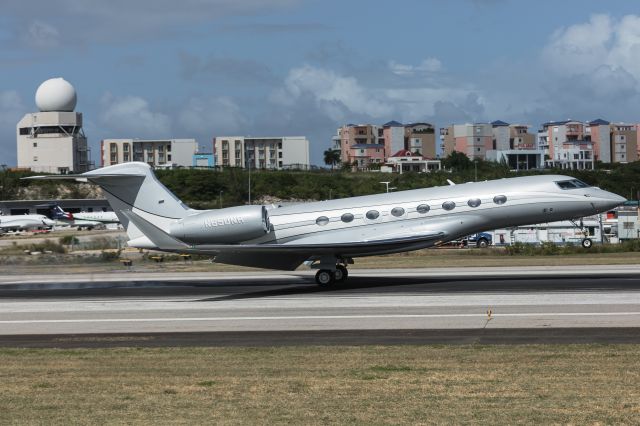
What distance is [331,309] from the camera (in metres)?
22.8

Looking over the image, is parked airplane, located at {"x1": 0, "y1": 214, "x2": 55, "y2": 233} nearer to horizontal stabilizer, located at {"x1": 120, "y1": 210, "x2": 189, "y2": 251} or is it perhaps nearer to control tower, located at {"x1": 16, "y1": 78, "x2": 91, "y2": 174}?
control tower, located at {"x1": 16, "y1": 78, "x2": 91, "y2": 174}

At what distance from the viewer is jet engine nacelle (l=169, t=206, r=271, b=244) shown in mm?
28484

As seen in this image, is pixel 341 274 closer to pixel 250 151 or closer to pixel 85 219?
pixel 85 219

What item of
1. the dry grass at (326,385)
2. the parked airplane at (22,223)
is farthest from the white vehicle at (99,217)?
the dry grass at (326,385)

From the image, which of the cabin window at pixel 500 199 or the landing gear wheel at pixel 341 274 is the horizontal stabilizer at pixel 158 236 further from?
the cabin window at pixel 500 199

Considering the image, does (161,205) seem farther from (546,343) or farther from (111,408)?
(111,408)

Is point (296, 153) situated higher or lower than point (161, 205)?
higher

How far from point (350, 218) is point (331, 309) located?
6643 mm

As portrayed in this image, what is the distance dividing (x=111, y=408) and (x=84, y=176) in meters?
17.7

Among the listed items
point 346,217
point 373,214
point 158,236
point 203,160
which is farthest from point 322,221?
point 203,160

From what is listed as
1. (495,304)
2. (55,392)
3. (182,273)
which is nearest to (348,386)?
(55,392)

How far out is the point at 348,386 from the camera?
12.6 meters

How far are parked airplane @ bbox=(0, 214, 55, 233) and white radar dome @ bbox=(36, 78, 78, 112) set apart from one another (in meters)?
31.0

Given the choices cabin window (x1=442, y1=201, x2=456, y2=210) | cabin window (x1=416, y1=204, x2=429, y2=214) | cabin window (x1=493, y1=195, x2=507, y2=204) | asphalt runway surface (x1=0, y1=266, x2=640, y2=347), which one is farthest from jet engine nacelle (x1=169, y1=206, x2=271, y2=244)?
cabin window (x1=493, y1=195, x2=507, y2=204)
